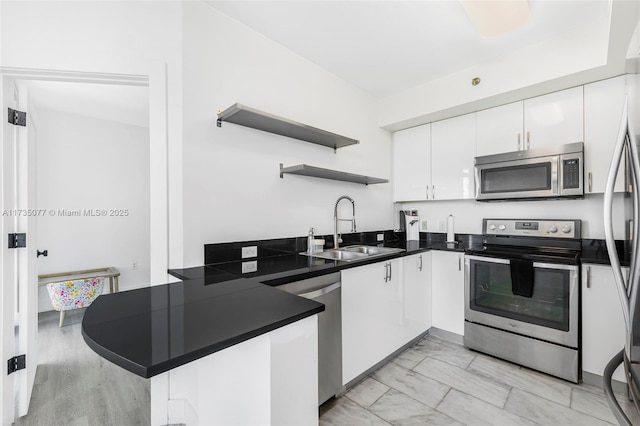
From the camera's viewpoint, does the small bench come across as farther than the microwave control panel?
Yes

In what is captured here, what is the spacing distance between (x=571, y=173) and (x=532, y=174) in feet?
0.83

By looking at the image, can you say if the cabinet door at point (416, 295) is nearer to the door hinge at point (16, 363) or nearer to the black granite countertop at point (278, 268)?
the black granite countertop at point (278, 268)

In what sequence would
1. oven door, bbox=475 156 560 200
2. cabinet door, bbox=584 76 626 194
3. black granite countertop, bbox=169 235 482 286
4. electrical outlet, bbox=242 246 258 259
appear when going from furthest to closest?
oven door, bbox=475 156 560 200
cabinet door, bbox=584 76 626 194
electrical outlet, bbox=242 246 258 259
black granite countertop, bbox=169 235 482 286

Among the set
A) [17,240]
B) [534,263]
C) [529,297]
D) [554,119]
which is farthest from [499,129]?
[17,240]

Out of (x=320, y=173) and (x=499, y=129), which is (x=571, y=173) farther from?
(x=320, y=173)

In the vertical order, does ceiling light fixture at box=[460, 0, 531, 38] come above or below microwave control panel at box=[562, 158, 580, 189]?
above

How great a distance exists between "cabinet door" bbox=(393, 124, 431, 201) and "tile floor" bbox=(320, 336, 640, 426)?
1.71 metres

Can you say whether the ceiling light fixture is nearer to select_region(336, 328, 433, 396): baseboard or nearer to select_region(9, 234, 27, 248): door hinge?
select_region(336, 328, 433, 396): baseboard

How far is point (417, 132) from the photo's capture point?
3229mm

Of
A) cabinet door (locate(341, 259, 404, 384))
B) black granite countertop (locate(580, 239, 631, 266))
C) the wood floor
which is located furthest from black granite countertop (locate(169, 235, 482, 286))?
black granite countertop (locate(580, 239, 631, 266))

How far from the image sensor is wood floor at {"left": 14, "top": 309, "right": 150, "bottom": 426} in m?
1.74

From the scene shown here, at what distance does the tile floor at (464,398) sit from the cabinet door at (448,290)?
0.39m

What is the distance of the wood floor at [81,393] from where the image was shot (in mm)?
1735

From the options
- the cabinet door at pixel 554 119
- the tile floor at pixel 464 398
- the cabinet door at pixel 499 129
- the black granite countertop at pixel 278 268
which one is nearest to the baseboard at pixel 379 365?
the tile floor at pixel 464 398
